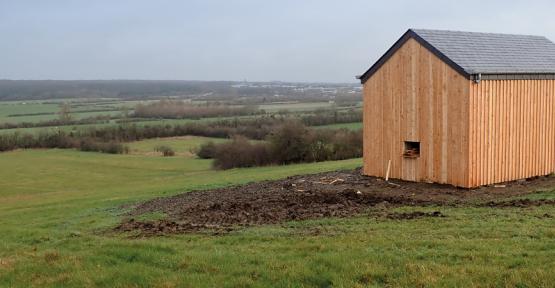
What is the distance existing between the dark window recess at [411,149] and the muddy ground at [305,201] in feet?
2.93

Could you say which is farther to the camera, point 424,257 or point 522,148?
point 522,148

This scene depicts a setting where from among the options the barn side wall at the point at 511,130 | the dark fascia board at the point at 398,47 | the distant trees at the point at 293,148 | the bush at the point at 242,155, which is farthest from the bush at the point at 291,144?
the barn side wall at the point at 511,130

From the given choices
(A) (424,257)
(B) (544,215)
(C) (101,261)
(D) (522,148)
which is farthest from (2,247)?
(D) (522,148)

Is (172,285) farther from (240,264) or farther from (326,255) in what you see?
(326,255)

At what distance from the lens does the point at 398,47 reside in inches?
747

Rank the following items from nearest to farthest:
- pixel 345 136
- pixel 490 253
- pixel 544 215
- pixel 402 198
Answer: pixel 490 253 < pixel 544 215 < pixel 402 198 < pixel 345 136

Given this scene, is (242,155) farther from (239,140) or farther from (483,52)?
(483,52)

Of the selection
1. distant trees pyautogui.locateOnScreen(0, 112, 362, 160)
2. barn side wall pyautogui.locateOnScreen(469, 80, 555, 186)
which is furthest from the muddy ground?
distant trees pyautogui.locateOnScreen(0, 112, 362, 160)

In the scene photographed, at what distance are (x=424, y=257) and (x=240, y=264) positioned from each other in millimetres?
2522

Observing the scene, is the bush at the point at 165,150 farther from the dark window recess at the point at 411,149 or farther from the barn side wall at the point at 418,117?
the dark window recess at the point at 411,149

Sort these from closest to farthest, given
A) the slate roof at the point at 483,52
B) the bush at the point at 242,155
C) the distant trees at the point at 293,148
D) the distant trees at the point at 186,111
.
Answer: the slate roof at the point at 483,52 → the distant trees at the point at 293,148 → the bush at the point at 242,155 → the distant trees at the point at 186,111

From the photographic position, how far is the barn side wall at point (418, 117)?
57.3ft

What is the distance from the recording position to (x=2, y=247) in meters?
11.9

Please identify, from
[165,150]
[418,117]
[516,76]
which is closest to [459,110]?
[418,117]
